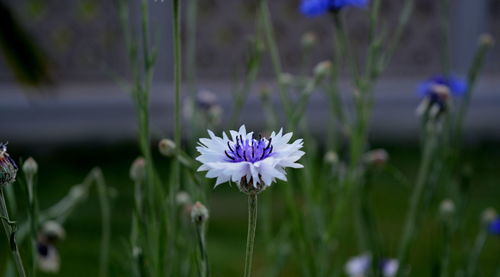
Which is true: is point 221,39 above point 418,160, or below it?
above

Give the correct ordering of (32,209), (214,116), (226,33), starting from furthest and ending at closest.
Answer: (226,33), (214,116), (32,209)

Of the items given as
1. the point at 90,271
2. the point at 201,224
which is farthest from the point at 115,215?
A: the point at 201,224

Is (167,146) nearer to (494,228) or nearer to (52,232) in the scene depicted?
(52,232)

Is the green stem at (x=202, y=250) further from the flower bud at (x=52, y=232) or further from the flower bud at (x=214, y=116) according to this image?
the flower bud at (x=214, y=116)

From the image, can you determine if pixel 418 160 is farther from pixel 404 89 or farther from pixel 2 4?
pixel 2 4

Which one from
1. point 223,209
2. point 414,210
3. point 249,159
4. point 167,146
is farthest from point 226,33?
point 249,159
